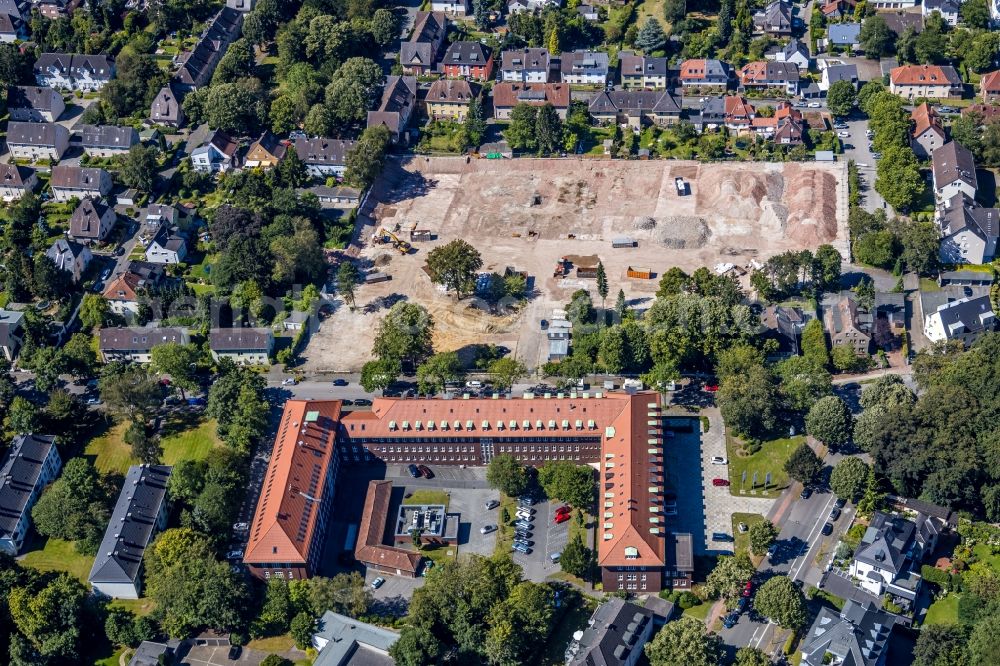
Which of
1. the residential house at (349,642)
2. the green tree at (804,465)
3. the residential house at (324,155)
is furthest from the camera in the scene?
the residential house at (324,155)

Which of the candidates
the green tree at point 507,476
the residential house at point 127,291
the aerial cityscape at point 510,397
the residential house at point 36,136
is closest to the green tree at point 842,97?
the aerial cityscape at point 510,397

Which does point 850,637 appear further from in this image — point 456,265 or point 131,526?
point 131,526

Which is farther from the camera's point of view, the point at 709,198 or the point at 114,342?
the point at 709,198

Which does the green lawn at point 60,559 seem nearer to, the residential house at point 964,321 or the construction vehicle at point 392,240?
the construction vehicle at point 392,240

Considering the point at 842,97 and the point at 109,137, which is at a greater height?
the point at 842,97

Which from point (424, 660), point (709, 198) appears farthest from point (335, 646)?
point (709, 198)

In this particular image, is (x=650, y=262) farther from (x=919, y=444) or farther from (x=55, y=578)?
(x=55, y=578)

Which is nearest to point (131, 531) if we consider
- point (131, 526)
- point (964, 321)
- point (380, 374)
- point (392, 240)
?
point (131, 526)
